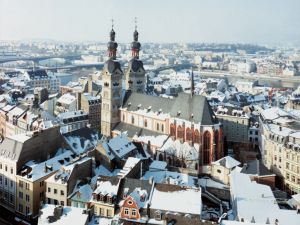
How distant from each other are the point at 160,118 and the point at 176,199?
47168 mm

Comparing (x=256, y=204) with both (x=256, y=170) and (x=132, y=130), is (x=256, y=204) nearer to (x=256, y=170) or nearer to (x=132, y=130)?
(x=256, y=170)

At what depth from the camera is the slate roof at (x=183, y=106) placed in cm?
10581

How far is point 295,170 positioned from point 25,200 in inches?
2310

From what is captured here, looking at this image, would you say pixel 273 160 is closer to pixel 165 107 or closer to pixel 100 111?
pixel 165 107

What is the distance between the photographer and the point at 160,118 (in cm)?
11488

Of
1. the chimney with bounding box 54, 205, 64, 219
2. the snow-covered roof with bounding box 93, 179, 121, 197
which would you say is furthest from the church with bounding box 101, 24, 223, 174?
the chimney with bounding box 54, 205, 64, 219

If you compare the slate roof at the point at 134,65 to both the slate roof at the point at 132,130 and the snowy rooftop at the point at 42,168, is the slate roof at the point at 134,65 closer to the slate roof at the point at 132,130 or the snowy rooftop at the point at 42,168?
the slate roof at the point at 132,130

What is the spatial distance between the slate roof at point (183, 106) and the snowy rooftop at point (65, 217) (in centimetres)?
4831

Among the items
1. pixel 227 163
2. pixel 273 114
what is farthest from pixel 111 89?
pixel 273 114

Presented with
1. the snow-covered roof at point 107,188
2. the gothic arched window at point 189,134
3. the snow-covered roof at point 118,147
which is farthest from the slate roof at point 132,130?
the snow-covered roof at point 107,188

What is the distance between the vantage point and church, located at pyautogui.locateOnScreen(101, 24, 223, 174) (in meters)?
105

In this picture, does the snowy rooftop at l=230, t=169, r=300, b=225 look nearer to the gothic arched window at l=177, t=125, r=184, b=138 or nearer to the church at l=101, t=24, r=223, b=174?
the church at l=101, t=24, r=223, b=174

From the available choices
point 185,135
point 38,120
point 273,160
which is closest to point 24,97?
point 38,120

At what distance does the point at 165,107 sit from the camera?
11644 centimetres
